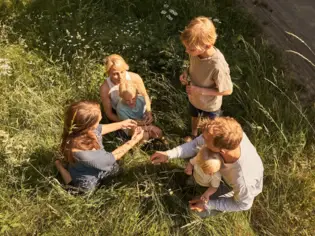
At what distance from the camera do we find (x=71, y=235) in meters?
3.17

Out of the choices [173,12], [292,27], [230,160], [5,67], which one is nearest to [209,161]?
[230,160]

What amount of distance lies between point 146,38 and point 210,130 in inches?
96.9

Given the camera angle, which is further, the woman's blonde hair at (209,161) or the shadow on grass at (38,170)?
the shadow on grass at (38,170)

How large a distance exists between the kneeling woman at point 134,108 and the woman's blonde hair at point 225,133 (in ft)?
3.72

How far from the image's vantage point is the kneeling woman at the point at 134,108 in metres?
3.47

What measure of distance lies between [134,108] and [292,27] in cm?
262

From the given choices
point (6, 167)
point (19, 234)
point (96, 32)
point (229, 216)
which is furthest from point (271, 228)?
point (96, 32)

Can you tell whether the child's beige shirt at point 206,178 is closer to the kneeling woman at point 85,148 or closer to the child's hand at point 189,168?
the child's hand at point 189,168

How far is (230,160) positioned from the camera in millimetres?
2648

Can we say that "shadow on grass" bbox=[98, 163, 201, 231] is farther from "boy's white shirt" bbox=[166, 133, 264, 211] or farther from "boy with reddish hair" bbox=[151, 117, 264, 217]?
"boy's white shirt" bbox=[166, 133, 264, 211]

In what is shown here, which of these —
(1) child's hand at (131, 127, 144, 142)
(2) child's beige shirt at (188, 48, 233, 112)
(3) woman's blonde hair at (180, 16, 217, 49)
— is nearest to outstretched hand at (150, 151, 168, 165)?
(1) child's hand at (131, 127, 144, 142)

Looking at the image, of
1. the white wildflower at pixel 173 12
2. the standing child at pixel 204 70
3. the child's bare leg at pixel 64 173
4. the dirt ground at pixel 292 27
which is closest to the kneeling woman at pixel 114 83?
the standing child at pixel 204 70

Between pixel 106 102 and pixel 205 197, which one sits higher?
pixel 205 197

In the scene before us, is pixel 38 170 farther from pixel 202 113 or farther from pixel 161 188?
pixel 202 113
